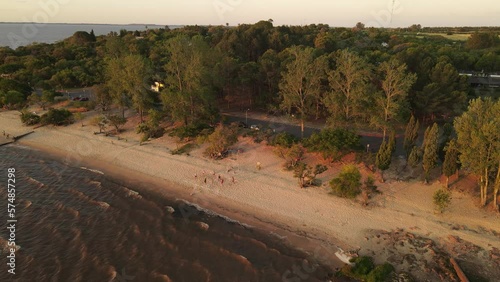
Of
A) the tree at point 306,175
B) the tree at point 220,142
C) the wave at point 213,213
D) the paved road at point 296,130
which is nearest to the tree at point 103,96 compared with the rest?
the paved road at point 296,130

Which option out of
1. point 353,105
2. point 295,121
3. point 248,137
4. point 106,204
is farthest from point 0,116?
point 353,105

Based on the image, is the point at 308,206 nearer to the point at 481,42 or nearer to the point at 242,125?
the point at 242,125

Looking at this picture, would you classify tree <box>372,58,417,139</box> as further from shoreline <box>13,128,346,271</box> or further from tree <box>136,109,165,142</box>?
tree <box>136,109,165,142</box>

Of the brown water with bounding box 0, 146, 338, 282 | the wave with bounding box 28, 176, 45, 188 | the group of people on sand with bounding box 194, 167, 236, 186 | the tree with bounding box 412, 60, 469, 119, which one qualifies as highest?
the tree with bounding box 412, 60, 469, 119

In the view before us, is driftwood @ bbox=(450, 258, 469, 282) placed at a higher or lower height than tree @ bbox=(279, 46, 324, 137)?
lower

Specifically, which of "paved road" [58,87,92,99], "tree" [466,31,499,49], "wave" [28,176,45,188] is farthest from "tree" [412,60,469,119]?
"paved road" [58,87,92,99]

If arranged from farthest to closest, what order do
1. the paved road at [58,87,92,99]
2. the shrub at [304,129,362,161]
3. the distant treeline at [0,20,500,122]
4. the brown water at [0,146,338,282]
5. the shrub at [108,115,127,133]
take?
the paved road at [58,87,92,99], the shrub at [108,115,127,133], the distant treeline at [0,20,500,122], the shrub at [304,129,362,161], the brown water at [0,146,338,282]
